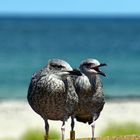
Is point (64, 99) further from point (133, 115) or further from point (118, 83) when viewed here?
point (118, 83)

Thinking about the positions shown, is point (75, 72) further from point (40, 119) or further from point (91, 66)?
point (40, 119)

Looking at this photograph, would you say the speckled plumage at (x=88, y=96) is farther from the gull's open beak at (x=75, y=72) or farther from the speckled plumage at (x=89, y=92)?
the gull's open beak at (x=75, y=72)

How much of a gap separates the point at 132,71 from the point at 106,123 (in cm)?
2405

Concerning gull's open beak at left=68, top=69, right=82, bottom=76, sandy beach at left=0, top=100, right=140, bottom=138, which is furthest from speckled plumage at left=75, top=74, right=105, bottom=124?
sandy beach at left=0, top=100, right=140, bottom=138

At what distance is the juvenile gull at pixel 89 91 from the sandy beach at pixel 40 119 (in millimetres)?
8944

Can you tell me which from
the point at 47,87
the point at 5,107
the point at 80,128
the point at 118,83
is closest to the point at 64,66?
the point at 47,87

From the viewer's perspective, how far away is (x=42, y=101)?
4672 millimetres

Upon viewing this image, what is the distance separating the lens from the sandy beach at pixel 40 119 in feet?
50.6

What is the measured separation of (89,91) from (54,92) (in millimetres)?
381

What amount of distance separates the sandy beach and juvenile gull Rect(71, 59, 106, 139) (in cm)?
894

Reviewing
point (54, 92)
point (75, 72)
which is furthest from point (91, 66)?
point (54, 92)

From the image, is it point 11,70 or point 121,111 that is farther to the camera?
point 11,70

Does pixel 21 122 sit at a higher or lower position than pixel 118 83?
lower

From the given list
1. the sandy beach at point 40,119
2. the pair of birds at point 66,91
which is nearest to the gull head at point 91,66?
the pair of birds at point 66,91
